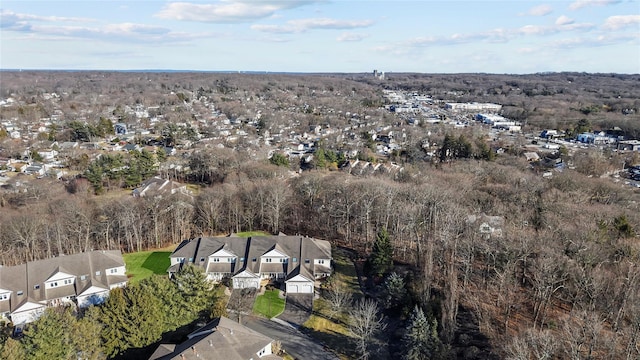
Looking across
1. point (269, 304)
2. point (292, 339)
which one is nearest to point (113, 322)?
point (292, 339)

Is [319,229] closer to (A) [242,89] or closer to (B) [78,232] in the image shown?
(B) [78,232]

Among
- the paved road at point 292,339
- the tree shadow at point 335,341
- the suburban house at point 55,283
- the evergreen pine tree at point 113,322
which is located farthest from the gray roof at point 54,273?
the tree shadow at point 335,341

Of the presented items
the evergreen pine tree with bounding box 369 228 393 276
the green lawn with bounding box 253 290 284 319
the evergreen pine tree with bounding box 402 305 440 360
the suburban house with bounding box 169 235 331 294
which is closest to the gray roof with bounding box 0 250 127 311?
the suburban house with bounding box 169 235 331 294

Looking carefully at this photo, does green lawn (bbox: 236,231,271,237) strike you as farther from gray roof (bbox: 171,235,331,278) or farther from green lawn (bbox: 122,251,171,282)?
green lawn (bbox: 122,251,171,282)

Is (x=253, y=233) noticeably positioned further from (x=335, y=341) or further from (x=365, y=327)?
(x=365, y=327)

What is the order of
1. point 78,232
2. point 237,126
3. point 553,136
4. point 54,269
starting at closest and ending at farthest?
point 54,269 < point 78,232 < point 553,136 < point 237,126

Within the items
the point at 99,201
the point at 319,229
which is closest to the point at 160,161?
the point at 99,201
